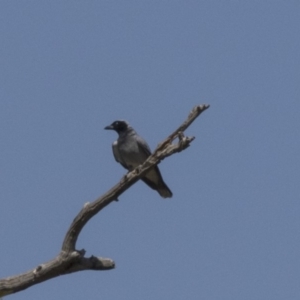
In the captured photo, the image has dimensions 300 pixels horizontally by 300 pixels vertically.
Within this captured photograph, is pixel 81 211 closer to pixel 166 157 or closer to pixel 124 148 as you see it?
pixel 166 157

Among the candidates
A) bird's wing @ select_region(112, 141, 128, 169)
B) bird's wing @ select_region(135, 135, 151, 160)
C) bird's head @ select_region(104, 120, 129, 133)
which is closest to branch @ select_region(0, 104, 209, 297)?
bird's wing @ select_region(135, 135, 151, 160)

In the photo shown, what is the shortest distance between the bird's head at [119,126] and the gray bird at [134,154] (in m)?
0.02

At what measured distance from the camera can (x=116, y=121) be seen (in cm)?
1931

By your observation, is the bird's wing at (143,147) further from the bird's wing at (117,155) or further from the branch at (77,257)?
the branch at (77,257)

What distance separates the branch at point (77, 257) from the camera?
12.3 m

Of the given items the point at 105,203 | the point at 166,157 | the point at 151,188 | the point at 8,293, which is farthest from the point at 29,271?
the point at 151,188

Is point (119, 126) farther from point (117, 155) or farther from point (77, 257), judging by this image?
point (77, 257)

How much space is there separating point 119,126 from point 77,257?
23.2ft

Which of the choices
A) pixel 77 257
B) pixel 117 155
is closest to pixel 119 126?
pixel 117 155

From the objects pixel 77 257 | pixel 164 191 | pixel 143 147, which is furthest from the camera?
pixel 143 147

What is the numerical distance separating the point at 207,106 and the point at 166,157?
3.04ft

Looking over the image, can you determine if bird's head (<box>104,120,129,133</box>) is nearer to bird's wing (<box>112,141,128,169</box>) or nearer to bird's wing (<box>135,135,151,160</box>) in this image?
bird's wing (<box>112,141,128,169</box>)

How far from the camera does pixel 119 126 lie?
63.0 feet

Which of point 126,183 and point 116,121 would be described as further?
point 116,121
